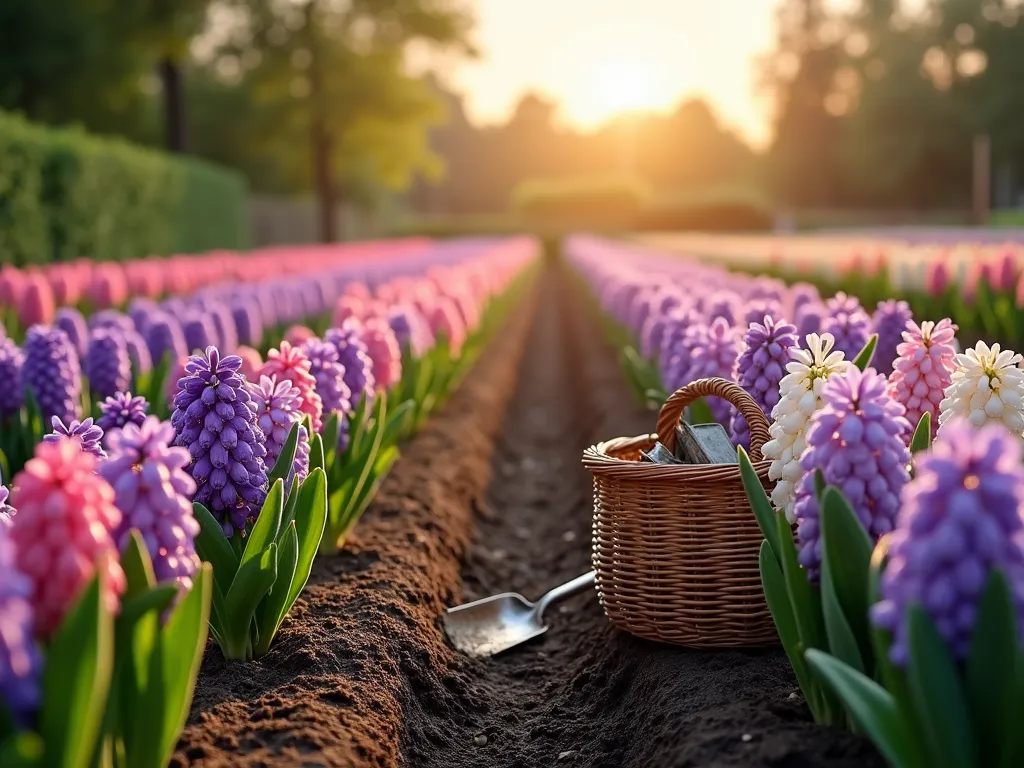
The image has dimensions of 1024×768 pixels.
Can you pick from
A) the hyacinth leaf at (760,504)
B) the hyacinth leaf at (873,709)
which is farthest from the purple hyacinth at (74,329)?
the hyacinth leaf at (873,709)

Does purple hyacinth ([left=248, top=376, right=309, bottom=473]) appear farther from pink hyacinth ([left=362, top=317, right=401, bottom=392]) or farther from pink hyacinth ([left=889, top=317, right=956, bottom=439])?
pink hyacinth ([left=362, top=317, right=401, bottom=392])

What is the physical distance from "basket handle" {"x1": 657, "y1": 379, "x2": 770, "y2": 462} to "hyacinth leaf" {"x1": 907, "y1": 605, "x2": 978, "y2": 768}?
143 cm

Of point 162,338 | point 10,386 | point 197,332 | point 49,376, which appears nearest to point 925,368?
point 49,376

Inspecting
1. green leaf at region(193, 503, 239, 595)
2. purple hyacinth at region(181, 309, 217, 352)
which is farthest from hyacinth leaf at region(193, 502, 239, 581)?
purple hyacinth at region(181, 309, 217, 352)

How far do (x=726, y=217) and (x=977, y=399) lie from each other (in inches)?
2049

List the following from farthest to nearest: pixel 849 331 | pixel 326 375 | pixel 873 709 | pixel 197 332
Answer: pixel 197 332 < pixel 849 331 < pixel 326 375 < pixel 873 709

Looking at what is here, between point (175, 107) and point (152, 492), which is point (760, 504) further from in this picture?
point (175, 107)

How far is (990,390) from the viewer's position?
9.39ft

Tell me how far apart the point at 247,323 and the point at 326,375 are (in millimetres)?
3383

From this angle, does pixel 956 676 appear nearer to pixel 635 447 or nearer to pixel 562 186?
pixel 635 447

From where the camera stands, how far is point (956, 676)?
1847mm

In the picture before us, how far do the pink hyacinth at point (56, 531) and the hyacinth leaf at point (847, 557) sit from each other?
1278 millimetres

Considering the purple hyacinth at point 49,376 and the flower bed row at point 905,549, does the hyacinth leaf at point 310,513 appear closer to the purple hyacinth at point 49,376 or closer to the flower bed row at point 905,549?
the flower bed row at point 905,549

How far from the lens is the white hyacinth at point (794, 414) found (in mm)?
2678
